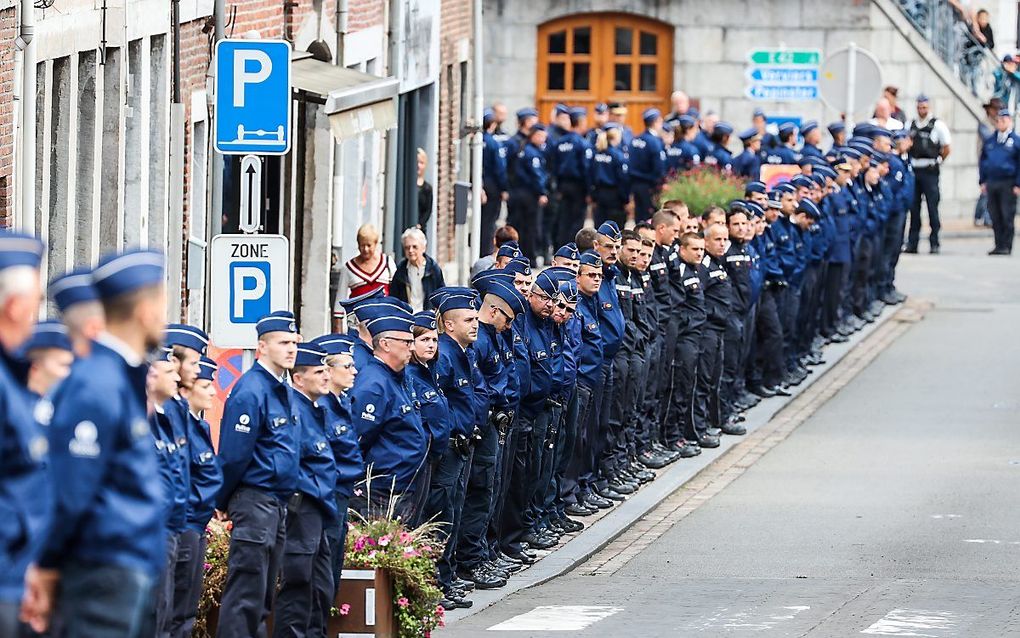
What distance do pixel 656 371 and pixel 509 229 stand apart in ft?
6.03

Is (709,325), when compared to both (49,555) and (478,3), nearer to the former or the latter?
(478,3)

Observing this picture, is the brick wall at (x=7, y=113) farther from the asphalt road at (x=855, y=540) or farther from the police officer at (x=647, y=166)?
the police officer at (x=647, y=166)

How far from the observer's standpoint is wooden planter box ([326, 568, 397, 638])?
41.3 feet

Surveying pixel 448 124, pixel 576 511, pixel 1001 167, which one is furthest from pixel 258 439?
pixel 1001 167

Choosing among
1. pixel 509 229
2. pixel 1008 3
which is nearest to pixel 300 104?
pixel 509 229

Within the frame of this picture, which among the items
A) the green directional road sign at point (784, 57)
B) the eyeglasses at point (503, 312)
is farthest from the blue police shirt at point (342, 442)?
the green directional road sign at point (784, 57)

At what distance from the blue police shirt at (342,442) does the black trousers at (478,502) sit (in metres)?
2.99

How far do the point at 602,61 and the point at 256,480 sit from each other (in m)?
32.4

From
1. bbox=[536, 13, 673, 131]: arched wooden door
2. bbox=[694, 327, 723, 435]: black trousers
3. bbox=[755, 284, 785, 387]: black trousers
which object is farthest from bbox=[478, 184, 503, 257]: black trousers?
bbox=[694, 327, 723, 435]: black trousers

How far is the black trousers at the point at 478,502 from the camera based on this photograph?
51.7 ft

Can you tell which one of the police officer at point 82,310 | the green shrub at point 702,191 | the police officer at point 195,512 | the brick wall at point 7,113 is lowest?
the police officer at point 195,512

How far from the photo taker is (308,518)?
12242mm

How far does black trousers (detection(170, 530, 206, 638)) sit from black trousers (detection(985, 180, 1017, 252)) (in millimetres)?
27499

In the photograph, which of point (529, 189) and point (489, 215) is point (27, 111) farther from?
point (489, 215)
